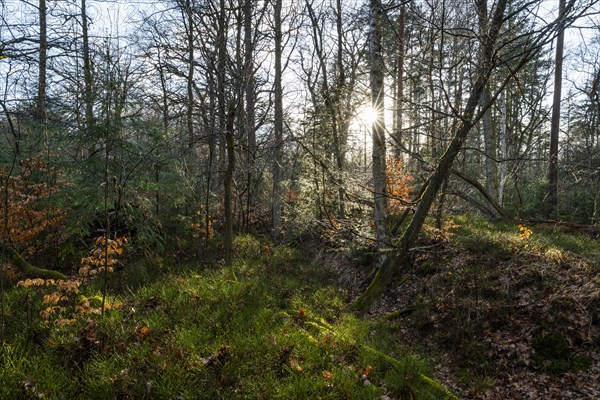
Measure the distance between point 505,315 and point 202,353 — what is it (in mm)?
4589

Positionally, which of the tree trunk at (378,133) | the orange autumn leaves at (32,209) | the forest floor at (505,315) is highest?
the tree trunk at (378,133)

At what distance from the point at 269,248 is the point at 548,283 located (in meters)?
7.39

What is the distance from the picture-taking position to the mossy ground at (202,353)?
298 cm

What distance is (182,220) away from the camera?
10.0 m

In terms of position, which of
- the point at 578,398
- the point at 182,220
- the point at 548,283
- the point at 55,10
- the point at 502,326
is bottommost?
the point at 578,398

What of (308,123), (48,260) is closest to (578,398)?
(308,123)

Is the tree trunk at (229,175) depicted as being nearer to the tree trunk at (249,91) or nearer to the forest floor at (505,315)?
the tree trunk at (249,91)

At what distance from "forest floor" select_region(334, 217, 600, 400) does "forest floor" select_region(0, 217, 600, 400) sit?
0.02 m

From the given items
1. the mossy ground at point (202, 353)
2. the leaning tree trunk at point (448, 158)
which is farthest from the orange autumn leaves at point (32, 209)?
the leaning tree trunk at point (448, 158)

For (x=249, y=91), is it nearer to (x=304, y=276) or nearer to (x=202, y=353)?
(x=304, y=276)

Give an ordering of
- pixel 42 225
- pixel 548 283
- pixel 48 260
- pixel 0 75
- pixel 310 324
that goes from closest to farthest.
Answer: pixel 0 75, pixel 310 324, pixel 548 283, pixel 42 225, pixel 48 260

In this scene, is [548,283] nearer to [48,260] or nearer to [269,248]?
[269,248]

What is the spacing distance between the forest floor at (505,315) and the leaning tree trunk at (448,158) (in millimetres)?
627

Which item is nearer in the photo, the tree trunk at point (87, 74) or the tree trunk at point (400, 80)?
the tree trunk at point (87, 74)
